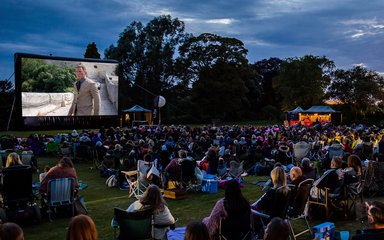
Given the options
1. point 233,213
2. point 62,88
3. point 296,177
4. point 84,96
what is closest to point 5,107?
point 84,96

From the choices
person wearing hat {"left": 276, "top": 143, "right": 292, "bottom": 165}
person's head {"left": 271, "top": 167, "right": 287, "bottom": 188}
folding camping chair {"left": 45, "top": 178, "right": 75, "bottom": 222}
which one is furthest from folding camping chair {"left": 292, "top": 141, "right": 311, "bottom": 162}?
folding camping chair {"left": 45, "top": 178, "right": 75, "bottom": 222}

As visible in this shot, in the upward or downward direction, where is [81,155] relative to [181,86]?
downward

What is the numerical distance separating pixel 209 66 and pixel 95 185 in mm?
40637

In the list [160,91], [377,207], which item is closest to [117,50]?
[160,91]

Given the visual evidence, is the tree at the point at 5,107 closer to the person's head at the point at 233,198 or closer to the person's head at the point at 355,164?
the person's head at the point at 355,164

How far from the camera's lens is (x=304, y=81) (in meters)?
50.1

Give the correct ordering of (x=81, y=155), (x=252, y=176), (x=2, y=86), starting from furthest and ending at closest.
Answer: (x=2, y=86)
(x=81, y=155)
(x=252, y=176)

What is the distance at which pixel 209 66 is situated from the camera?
1976 inches

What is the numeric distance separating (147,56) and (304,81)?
69.0 ft

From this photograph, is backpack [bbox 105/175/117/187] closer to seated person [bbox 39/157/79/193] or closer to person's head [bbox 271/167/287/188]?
seated person [bbox 39/157/79/193]

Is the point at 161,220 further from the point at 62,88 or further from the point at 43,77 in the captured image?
the point at 43,77

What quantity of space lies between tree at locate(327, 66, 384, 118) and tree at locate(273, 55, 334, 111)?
1854 millimetres

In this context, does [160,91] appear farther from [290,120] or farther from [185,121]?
[290,120]

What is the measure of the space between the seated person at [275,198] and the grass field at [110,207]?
1107 mm
